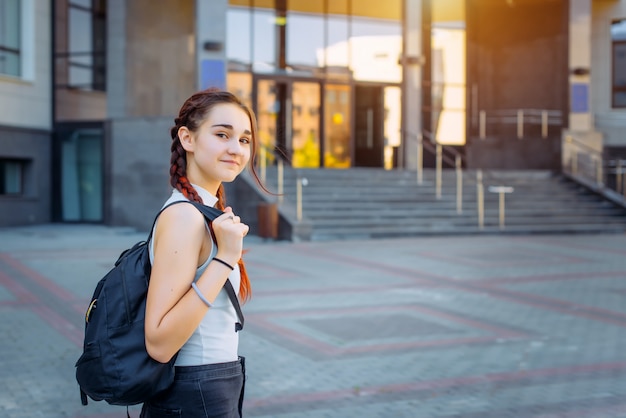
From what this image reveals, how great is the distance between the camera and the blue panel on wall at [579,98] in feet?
84.9

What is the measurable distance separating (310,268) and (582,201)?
40.3 feet

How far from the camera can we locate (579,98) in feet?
85.0

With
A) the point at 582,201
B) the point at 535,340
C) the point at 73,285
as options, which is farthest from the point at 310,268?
the point at 582,201

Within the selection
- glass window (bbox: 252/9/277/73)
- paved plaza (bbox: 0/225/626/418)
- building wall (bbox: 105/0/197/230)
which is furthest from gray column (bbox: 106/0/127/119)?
paved plaza (bbox: 0/225/626/418)

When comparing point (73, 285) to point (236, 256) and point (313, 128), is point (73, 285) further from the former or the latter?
point (313, 128)

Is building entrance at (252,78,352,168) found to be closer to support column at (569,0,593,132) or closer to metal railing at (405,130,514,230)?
metal railing at (405,130,514,230)

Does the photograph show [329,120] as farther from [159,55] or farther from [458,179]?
[458,179]

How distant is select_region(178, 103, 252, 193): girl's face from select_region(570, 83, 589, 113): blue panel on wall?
2539 cm

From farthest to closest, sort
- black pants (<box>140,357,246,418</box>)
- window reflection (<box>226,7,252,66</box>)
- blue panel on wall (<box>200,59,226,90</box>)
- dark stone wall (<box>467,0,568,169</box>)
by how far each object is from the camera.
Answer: dark stone wall (<box>467,0,568,169</box>)
window reflection (<box>226,7,252,66</box>)
blue panel on wall (<box>200,59,226,90</box>)
black pants (<box>140,357,246,418</box>)

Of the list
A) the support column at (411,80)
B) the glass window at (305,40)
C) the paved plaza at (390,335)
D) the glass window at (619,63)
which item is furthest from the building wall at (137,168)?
the glass window at (619,63)

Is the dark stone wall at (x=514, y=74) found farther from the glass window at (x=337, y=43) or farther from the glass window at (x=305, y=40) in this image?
the glass window at (x=305, y=40)

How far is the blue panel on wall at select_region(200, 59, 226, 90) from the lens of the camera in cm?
2047

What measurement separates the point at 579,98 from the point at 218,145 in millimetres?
25579

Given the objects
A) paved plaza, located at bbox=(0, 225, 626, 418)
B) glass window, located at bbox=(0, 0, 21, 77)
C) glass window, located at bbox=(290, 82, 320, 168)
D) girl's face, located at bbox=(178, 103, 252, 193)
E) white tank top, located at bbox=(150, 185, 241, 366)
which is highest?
glass window, located at bbox=(0, 0, 21, 77)
